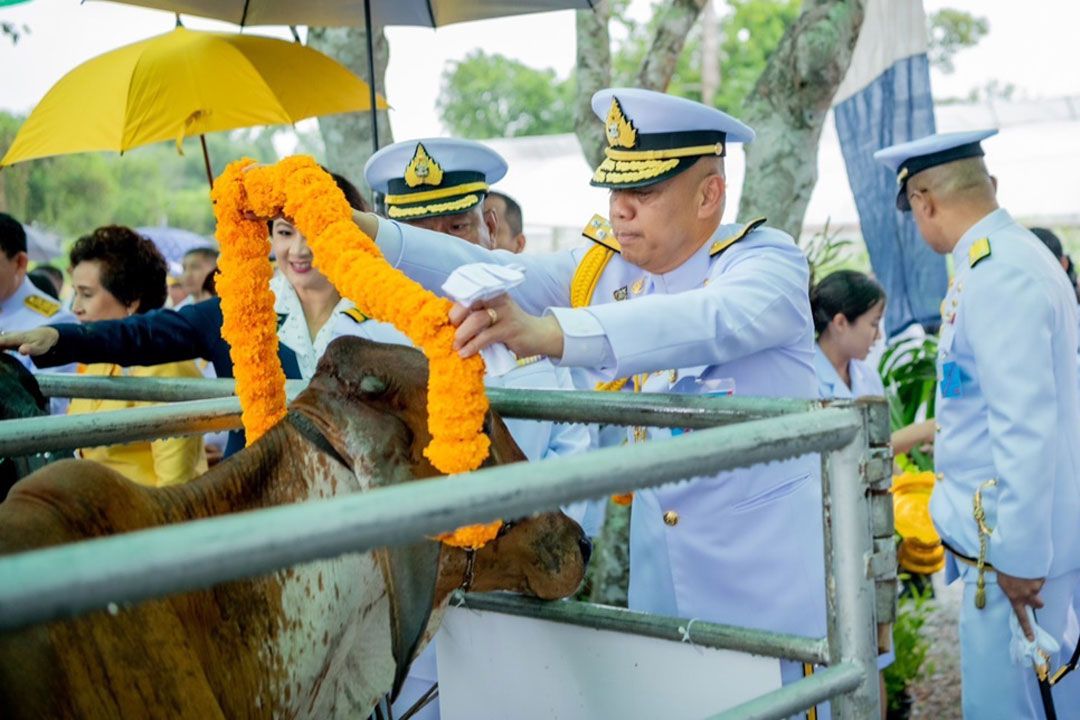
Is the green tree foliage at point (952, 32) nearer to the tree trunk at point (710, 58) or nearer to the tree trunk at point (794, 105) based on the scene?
the tree trunk at point (710, 58)

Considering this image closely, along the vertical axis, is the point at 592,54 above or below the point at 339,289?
above

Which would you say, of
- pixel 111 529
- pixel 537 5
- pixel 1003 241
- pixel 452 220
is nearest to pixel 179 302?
pixel 537 5

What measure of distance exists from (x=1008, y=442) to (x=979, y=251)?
61 cm

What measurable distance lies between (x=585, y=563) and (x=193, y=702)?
81 centimetres

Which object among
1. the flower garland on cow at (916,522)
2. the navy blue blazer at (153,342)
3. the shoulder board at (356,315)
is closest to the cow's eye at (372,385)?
the navy blue blazer at (153,342)

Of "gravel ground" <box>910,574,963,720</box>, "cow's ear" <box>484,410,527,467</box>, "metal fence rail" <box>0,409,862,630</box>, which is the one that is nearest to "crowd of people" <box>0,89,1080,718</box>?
"cow's ear" <box>484,410,527,467</box>

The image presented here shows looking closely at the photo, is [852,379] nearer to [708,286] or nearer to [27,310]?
[708,286]

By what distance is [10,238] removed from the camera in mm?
5664

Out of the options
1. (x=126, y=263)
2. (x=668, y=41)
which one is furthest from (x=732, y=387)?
(x=668, y=41)

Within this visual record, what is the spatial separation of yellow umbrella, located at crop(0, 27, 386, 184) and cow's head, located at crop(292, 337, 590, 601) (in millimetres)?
3355

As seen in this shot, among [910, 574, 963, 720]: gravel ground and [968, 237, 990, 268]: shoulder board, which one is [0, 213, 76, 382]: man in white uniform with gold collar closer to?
[968, 237, 990, 268]: shoulder board

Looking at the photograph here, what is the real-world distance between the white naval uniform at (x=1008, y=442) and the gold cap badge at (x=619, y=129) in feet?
4.21

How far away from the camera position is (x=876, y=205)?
6.85 m

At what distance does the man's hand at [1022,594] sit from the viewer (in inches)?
131
